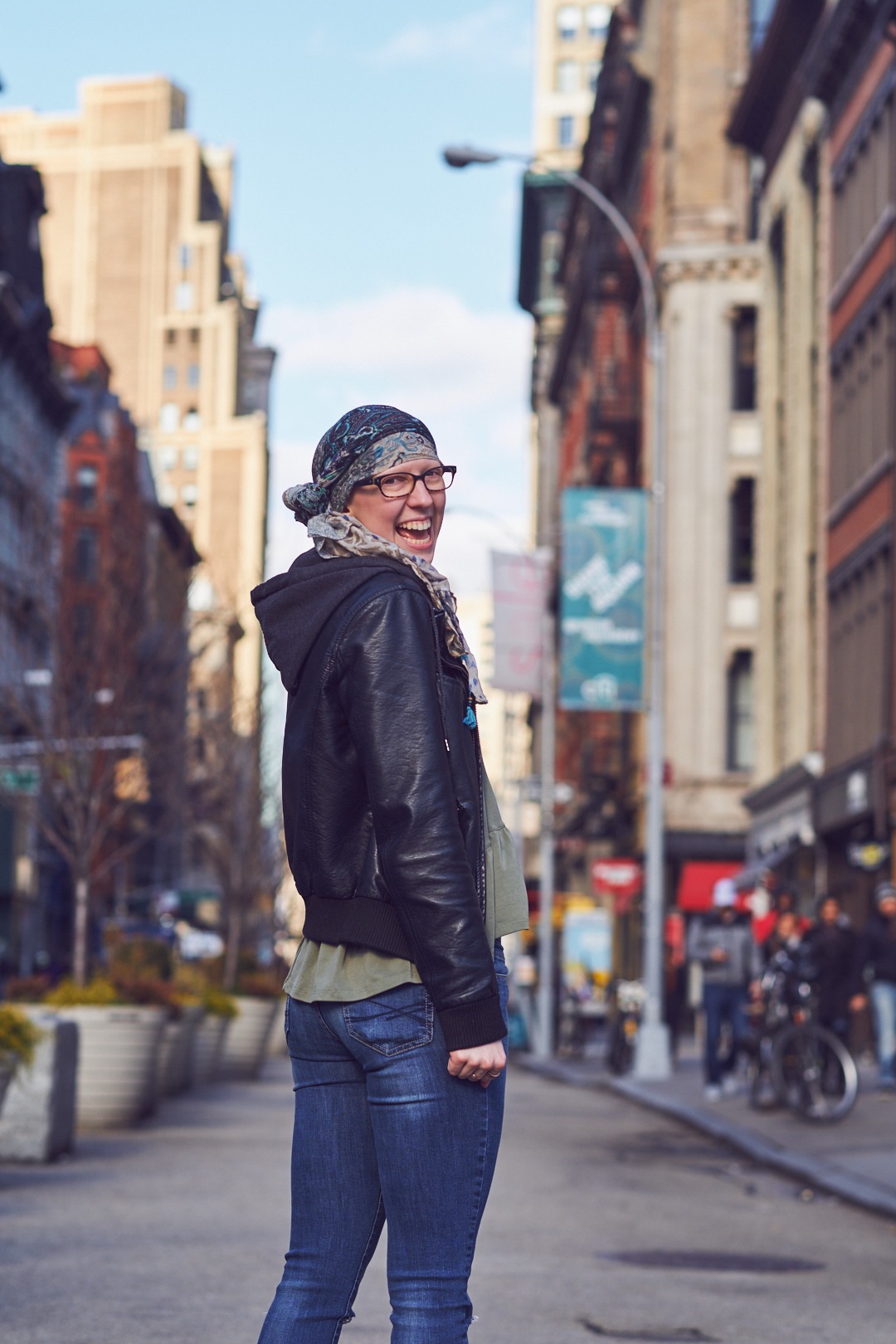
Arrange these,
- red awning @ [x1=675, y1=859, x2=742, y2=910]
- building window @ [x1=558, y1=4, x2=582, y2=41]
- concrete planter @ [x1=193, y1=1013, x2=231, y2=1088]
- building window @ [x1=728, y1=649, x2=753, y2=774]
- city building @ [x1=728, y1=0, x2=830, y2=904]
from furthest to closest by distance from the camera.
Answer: building window @ [x1=558, y1=4, x2=582, y2=41] → building window @ [x1=728, y1=649, x2=753, y2=774] → red awning @ [x1=675, y1=859, x2=742, y2=910] → city building @ [x1=728, y1=0, x2=830, y2=904] → concrete planter @ [x1=193, y1=1013, x2=231, y2=1088]

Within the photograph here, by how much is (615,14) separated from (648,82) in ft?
22.0

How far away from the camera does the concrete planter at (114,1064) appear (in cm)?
1573

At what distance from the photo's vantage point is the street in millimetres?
7484

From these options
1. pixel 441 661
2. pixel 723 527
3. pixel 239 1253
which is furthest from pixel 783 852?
pixel 441 661

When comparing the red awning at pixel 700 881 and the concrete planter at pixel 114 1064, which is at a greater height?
the red awning at pixel 700 881

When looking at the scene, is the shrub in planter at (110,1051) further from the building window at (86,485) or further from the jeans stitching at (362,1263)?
the building window at (86,485)

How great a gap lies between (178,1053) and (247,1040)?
608cm

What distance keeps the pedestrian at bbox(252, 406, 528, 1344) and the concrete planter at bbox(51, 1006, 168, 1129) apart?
38.7 ft

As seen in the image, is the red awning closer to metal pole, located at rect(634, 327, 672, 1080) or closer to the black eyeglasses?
metal pole, located at rect(634, 327, 672, 1080)

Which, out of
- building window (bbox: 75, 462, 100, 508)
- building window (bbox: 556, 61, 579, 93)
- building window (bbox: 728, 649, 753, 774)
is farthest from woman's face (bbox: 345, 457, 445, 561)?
building window (bbox: 556, 61, 579, 93)

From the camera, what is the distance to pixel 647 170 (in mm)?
57531

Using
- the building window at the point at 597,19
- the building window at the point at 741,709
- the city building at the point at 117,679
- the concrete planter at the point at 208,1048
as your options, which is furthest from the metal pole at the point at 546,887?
the building window at the point at 597,19

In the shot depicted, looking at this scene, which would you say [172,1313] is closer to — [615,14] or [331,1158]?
[331,1158]

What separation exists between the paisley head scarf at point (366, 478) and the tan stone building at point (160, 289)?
6068 inches
